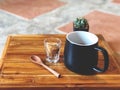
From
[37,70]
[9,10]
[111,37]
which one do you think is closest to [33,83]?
[37,70]

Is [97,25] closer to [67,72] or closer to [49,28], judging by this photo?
[49,28]

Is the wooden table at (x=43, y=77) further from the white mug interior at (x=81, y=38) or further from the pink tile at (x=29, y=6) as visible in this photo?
the pink tile at (x=29, y=6)

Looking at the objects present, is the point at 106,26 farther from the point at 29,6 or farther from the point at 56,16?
the point at 29,6

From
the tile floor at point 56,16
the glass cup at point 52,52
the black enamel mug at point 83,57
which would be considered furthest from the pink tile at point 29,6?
the black enamel mug at point 83,57

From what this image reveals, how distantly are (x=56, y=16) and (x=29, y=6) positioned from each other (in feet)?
1.27

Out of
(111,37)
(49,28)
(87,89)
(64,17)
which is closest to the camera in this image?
(87,89)

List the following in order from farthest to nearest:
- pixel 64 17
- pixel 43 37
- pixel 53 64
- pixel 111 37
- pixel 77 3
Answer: pixel 77 3
pixel 64 17
pixel 111 37
pixel 43 37
pixel 53 64

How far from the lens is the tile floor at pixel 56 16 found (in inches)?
84.4

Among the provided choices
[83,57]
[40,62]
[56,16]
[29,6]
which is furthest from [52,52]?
[29,6]

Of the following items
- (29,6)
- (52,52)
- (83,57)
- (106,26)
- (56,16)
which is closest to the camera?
(83,57)

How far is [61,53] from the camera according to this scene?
1.15m

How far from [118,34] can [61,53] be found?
1.06m

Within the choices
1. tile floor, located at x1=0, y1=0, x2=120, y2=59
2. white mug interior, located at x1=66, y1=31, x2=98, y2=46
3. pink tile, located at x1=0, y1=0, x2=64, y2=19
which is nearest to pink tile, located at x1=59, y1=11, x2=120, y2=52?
tile floor, located at x1=0, y1=0, x2=120, y2=59

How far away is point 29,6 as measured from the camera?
2.69 meters
